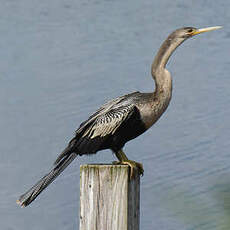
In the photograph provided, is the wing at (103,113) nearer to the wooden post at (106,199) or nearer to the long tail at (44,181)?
the long tail at (44,181)

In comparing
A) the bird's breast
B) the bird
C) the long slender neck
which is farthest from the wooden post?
the long slender neck

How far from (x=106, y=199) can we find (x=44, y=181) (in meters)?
0.78

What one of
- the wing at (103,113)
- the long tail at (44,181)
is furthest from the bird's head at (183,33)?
the long tail at (44,181)

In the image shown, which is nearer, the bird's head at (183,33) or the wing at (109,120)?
the wing at (109,120)

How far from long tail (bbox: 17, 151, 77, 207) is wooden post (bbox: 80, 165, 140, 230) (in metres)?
0.64

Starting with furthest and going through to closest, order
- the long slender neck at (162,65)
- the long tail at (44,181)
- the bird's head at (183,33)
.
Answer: the bird's head at (183,33), the long slender neck at (162,65), the long tail at (44,181)

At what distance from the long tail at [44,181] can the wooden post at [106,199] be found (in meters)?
0.64

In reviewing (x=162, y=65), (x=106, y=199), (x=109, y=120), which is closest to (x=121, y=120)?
(x=109, y=120)

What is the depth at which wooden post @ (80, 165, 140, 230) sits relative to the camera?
1773 millimetres

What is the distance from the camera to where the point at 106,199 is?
1784 millimetres

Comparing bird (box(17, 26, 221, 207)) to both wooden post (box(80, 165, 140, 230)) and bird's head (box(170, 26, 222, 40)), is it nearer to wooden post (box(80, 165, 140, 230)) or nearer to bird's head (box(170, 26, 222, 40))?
bird's head (box(170, 26, 222, 40))

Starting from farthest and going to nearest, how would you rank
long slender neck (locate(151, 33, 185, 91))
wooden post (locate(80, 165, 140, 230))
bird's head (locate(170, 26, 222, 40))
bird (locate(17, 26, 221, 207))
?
Result: bird's head (locate(170, 26, 222, 40))
long slender neck (locate(151, 33, 185, 91))
bird (locate(17, 26, 221, 207))
wooden post (locate(80, 165, 140, 230))

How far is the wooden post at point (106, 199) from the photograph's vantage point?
1.77 metres

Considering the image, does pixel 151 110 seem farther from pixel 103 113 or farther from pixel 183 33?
pixel 183 33
